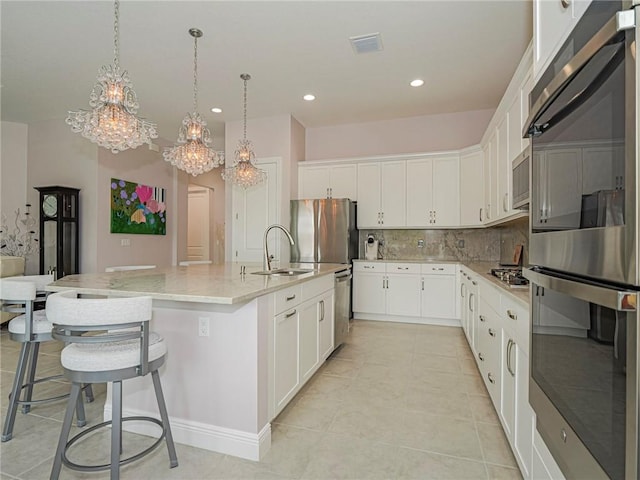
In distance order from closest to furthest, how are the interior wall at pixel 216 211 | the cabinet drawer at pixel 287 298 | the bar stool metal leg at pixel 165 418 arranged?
the bar stool metal leg at pixel 165 418, the cabinet drawer at pixel 287 298, the interior wall at pixel 216 211

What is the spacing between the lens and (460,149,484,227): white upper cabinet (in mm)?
4414

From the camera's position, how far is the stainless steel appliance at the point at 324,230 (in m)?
4.90

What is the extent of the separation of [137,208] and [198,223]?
264 cm

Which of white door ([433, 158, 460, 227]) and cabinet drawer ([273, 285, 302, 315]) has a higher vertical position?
white door ([433, 158, 460, 227])

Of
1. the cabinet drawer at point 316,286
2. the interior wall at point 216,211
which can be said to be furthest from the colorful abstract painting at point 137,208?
the cabinet drawer at point 316,286

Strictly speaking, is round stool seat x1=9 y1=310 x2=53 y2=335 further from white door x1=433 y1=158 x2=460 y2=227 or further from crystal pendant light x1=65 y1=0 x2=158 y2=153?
white door x1=433 y1=158 x2=460 y2=227

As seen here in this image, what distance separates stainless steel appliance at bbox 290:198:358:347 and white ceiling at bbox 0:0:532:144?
1373 mm

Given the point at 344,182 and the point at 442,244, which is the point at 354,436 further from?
the point at 344,182

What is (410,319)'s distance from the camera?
190 inches

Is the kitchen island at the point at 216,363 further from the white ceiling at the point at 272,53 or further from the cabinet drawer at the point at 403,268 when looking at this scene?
the cabinet drawer at the point at 403,268

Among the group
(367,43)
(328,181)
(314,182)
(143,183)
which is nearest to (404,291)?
(328,181)

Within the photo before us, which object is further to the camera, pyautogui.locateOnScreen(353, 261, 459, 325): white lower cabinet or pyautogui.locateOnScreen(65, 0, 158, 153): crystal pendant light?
pyautogui.locateOnScreen(353, 261, 459, 325): white lower cabinet

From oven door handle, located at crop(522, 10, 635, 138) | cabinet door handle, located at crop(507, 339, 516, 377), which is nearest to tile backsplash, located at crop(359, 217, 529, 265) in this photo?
cabinet door handle, located at crop(507, 339, 516, 377)

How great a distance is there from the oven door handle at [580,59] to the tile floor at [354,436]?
1713 millimetres
